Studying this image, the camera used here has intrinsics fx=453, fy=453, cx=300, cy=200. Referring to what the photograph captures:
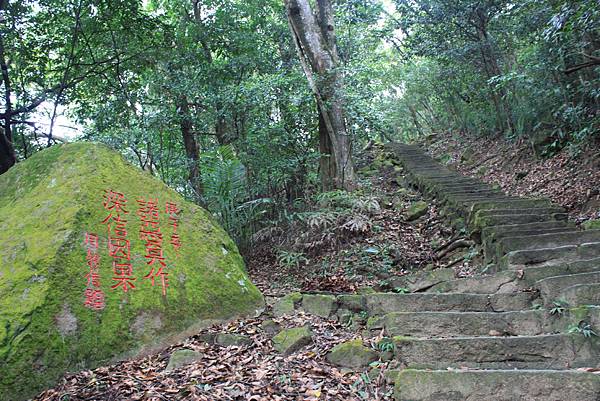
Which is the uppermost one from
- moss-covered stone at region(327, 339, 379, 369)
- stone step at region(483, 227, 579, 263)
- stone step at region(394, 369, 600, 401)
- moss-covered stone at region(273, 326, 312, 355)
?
stone step at region(483, 227, 579, 263)

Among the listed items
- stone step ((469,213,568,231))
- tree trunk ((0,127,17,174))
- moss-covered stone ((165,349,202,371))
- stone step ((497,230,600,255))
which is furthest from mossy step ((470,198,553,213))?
tree trunk ((0,127,17,174))

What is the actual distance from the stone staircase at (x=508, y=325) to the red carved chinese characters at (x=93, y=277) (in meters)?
2.11

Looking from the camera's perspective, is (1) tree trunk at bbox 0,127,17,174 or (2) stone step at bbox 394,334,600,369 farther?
(1) tree trunk at bbox 0,127,17,174

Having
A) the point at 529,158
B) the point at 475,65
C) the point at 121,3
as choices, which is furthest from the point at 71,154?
the point at 475,65

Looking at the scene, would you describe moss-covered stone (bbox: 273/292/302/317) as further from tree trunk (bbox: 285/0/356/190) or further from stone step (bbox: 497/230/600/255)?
tree trunk (bbox: 285/0/356/190)

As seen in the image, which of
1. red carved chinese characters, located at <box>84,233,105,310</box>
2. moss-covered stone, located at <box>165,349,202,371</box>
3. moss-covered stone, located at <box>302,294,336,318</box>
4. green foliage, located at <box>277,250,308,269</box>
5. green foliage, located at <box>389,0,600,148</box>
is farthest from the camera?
green foliage, located at <box>389,0,600,148</box>

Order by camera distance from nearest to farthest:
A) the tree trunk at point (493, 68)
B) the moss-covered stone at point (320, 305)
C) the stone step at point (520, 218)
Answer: the moss-covered stone at point (320, 305) → the stone step at point (520, 218) → the tree trunk at point (493, 68)

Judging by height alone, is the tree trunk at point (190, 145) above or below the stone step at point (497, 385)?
above

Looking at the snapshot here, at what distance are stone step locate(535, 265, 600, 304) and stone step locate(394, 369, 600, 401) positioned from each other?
1290 mm

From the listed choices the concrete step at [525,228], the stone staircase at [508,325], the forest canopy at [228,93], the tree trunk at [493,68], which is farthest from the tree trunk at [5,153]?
the tree trunk at [493,68]

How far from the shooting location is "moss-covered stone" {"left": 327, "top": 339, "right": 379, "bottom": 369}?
3252 millimetres

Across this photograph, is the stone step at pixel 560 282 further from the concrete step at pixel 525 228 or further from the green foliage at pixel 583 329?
the concrete step at pixel 525 228

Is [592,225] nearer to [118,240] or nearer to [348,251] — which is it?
[348,251]

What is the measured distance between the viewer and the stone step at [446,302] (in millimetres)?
3935
